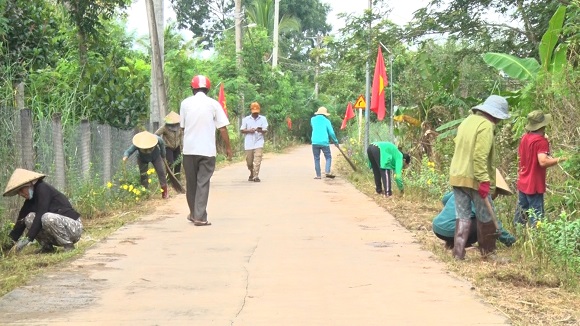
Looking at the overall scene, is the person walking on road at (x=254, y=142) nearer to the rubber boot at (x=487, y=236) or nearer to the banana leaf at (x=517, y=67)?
the banana leaf at (x=517, y=67)

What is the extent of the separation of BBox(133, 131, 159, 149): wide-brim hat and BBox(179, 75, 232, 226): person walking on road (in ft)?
10.3

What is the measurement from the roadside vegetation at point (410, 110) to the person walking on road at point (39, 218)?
0.26 meters

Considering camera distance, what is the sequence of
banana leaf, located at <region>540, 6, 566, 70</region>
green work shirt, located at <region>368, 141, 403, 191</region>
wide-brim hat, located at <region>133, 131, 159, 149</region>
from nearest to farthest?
1. banana leaf, located at <region>540, 6, 566, 70</region>
2. wide-brim hat, located at <region>133, 131, 159, 149</region>
3. green work shirt, located at <region>368, 141, 403, 191</region>

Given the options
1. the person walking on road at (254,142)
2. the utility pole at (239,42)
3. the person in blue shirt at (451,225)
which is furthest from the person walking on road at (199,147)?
the utility pole at (239,42)

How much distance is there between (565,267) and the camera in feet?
24.7

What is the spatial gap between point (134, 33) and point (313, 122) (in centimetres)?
1262

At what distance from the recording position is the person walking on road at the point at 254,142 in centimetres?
1938

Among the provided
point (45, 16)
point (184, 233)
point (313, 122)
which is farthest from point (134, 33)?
point (184, 233)

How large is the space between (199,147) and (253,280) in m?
4.11

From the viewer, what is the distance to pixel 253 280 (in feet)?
24.1

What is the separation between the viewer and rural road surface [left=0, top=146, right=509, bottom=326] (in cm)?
605

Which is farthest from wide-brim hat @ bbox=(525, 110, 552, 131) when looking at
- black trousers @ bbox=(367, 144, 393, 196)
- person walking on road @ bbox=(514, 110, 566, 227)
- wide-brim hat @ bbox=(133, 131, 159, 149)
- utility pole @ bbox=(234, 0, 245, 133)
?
utility pole @ bbox=(234, 0, 245, 133)

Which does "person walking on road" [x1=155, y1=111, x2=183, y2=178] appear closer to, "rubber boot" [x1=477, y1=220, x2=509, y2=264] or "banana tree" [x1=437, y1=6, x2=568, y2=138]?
"banana tree" [x1=437, y1=6, x2=568, y2=138]

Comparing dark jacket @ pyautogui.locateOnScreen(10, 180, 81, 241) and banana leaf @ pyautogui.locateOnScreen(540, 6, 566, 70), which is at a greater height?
banana leaf @ pyautogui.locateOnScreen(540, 6, 566, 70)
